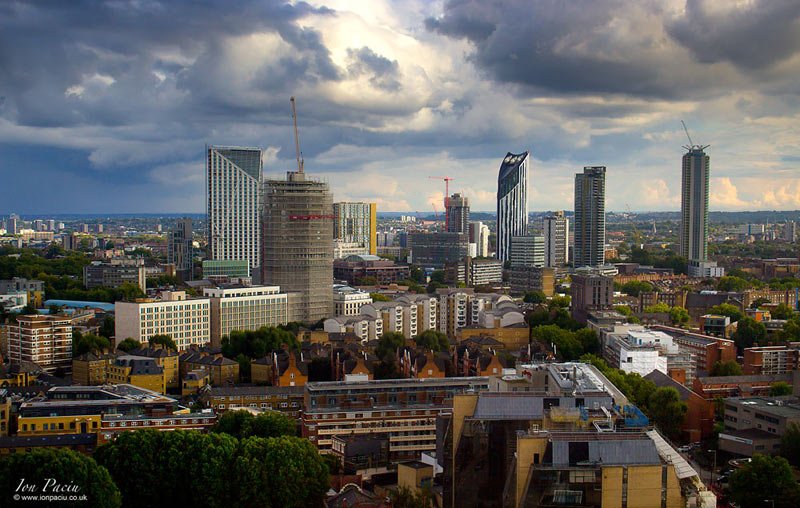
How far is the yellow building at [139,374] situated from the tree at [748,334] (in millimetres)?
29938

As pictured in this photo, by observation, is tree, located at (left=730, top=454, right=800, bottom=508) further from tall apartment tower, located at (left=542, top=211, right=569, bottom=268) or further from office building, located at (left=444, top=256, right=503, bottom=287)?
tall apartment tower, located at (left=542, top=211, right=569, bottom=268)

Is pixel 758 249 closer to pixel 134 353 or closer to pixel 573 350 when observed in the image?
pixel 573 350

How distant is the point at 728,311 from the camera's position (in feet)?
198

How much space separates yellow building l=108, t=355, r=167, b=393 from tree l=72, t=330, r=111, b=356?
5937mm

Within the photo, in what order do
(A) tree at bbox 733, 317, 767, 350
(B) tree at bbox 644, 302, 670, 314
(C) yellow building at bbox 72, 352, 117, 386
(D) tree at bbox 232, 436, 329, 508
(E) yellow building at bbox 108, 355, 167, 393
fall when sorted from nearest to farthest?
(D) tree at bbox 232, 436, 329, 508, (E) yellow building at bbox 108, 355, 167, 393, (C) yellow building at bbox 72, 352, 117, 386, (A) tree at bbox 733, 317, 767, 350, (B) tree at bbox 644, 302, 670, 314

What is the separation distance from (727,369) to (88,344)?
2974cm

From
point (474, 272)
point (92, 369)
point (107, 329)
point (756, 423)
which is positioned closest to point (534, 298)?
point (474, 272)

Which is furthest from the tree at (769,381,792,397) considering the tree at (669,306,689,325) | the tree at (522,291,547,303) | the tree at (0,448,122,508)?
the tree at (522,291,547,303)

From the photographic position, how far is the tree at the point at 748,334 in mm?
50938

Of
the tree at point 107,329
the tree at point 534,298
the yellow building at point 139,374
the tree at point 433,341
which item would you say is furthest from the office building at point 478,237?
the yellow building at point 139,374

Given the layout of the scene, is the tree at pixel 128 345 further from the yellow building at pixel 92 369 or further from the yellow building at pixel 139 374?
the yellow building at pixel 139 374

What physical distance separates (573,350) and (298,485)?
84.2ft

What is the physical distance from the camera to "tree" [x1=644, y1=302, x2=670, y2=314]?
63456 mm

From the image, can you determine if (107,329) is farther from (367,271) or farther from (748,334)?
(367,271)
